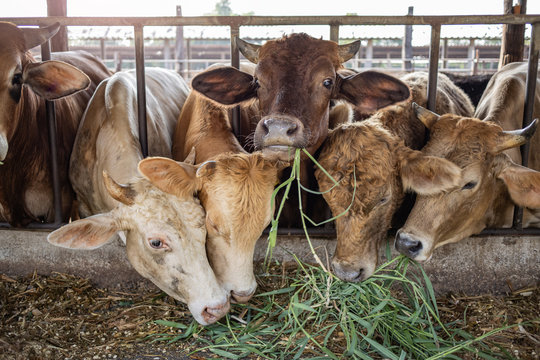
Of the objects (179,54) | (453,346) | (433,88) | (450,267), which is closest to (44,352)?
(453,346)

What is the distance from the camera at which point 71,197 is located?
3.86 metres

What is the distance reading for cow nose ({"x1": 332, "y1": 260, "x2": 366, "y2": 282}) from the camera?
2.85 meters

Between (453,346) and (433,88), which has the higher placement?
(433,88)

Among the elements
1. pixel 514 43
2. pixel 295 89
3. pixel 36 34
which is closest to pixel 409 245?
pixel 295 89

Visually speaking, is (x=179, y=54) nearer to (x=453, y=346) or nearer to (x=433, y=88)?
(x=433, y=88)

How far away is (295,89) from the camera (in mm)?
2980

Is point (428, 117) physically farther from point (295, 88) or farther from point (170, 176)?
point (170, 176)

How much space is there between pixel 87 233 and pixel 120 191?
31cm

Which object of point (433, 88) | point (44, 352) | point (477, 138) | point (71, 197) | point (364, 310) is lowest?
point (44, 352)

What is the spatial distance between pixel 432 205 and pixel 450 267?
2.53 feet

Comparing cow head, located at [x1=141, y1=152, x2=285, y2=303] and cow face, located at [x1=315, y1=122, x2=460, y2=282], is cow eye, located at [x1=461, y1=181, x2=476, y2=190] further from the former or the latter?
cow head, located at [x1=141, y1=152, x2=285, y2=303]

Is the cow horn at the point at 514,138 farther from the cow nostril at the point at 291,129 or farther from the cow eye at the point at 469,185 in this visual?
the cow nostril at the point at 291,129

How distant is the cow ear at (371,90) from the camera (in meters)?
3.23

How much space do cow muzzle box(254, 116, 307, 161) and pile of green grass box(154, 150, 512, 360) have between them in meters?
0.07
